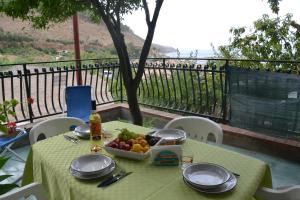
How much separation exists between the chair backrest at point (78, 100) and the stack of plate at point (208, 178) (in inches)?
109

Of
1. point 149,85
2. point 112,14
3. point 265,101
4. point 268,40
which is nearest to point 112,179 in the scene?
point 112,14

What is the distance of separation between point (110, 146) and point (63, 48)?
583 inches

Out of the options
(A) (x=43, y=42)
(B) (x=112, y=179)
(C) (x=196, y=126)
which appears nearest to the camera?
(B) (x=112, y=179)

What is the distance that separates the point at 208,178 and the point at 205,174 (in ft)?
0.14

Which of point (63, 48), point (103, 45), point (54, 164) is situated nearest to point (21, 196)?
point (54, 164)

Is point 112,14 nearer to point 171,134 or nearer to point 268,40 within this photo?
point 171,134

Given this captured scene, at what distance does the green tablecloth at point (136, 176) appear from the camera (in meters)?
1.26

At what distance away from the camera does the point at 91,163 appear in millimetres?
1579

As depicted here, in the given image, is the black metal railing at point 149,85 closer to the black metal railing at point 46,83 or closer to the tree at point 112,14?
the black metal railing at point 46,83

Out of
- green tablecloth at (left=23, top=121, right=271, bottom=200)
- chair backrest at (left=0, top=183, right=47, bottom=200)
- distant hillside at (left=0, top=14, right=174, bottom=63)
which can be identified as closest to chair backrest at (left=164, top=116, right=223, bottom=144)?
green tablecloth at (left=23, top=121, right=271, bottom=200)

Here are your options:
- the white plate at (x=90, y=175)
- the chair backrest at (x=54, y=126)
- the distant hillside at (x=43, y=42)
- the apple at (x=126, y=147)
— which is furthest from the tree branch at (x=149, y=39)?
the distant hillside at (x=43, y=42)

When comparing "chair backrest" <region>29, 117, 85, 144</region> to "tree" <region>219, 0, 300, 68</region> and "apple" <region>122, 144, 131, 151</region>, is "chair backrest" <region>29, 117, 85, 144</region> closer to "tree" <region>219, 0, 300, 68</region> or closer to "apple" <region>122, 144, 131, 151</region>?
"apple" <region>122, 144, 131, 151</region>

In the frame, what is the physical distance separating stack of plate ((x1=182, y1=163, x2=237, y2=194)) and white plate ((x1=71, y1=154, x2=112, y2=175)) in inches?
17.8

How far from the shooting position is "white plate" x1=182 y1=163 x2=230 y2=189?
4.41 feet
